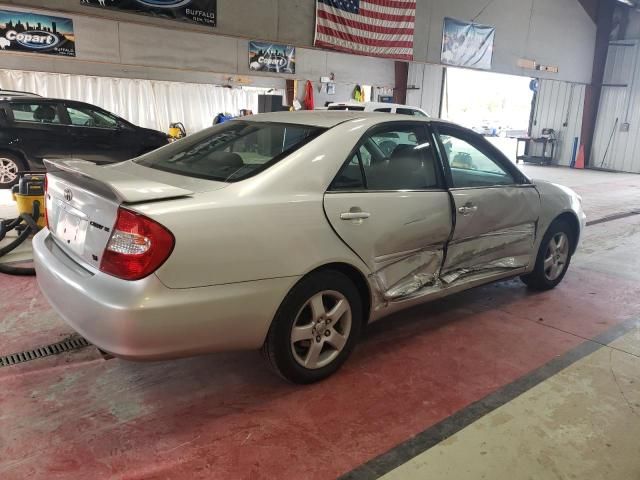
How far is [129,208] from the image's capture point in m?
2.10

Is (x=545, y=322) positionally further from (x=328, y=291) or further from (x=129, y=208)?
(x=129, y=208)

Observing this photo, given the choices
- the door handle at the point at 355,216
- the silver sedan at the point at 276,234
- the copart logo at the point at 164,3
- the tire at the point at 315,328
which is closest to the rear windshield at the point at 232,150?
the silver sedan at the point at 276,234

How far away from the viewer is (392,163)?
310 cm

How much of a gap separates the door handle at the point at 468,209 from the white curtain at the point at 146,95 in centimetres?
1348

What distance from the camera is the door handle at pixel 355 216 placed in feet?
8.72

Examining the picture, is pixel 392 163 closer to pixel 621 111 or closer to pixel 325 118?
pixel 325 118

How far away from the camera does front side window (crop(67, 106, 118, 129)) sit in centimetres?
876

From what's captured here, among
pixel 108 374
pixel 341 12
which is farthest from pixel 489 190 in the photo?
pixel 341 12

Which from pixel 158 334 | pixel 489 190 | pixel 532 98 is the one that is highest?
pixel 532 98

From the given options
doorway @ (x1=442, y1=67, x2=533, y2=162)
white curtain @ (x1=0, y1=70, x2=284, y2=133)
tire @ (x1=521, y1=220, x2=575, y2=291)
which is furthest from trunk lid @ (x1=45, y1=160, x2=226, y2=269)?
doorway @ (x1=442, y1=67, x2=533, y2=162)

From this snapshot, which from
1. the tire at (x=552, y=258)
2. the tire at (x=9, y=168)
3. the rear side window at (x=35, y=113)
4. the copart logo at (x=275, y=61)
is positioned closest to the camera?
the tire at (x=552, y=258)

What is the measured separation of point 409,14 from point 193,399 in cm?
915

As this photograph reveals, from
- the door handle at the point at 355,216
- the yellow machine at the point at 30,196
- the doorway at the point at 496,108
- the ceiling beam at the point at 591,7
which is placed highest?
the ceiling beam at the point at 591,7

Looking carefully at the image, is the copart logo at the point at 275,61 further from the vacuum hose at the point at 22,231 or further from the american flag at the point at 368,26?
the vacuum hose at the point at 22,231
